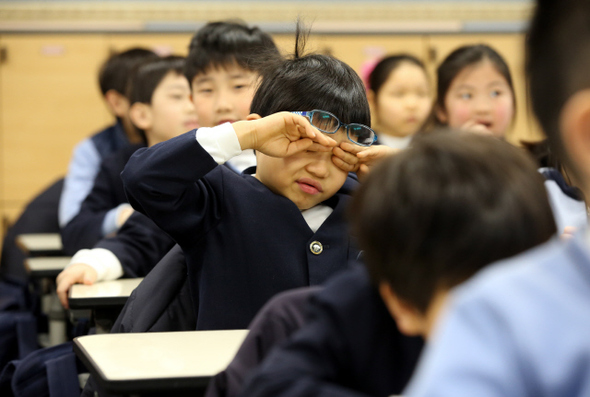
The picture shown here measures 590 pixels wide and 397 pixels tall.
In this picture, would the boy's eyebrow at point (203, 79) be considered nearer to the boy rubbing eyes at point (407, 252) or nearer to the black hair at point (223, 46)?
the black hair at point (223, 46)

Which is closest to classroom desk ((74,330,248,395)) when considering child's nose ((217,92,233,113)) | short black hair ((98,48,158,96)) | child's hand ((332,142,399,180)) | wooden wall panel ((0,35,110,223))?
child's hand ((332,142,399,180))

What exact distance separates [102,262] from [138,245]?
0.16 metres

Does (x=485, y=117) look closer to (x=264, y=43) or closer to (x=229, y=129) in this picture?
(x=264, y=43)

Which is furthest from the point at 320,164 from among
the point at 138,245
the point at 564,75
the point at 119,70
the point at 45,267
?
the point at 119,70

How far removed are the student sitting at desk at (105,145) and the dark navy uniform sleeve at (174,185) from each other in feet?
3.77

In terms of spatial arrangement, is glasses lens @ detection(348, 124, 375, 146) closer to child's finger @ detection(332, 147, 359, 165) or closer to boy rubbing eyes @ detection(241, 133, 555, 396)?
child's finger @ detection(332, 147, 359, 165)

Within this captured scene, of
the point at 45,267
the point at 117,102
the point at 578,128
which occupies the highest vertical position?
the point at 578,128

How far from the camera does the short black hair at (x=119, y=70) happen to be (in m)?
3.47

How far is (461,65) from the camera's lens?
2723 mm

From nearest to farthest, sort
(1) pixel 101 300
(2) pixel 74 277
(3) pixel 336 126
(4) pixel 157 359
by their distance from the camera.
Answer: (4) pixel 157 359, (3) pixel 336 126, (1) pixel 101 300, (2) pixel 74 277

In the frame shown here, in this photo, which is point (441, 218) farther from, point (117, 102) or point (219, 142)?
point (117, 102)

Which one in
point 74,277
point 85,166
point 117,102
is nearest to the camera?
point 74,277

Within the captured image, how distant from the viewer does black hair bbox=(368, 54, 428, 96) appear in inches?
131

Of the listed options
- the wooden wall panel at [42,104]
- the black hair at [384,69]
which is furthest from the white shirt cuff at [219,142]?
the wooden wall panel at [42,104]
